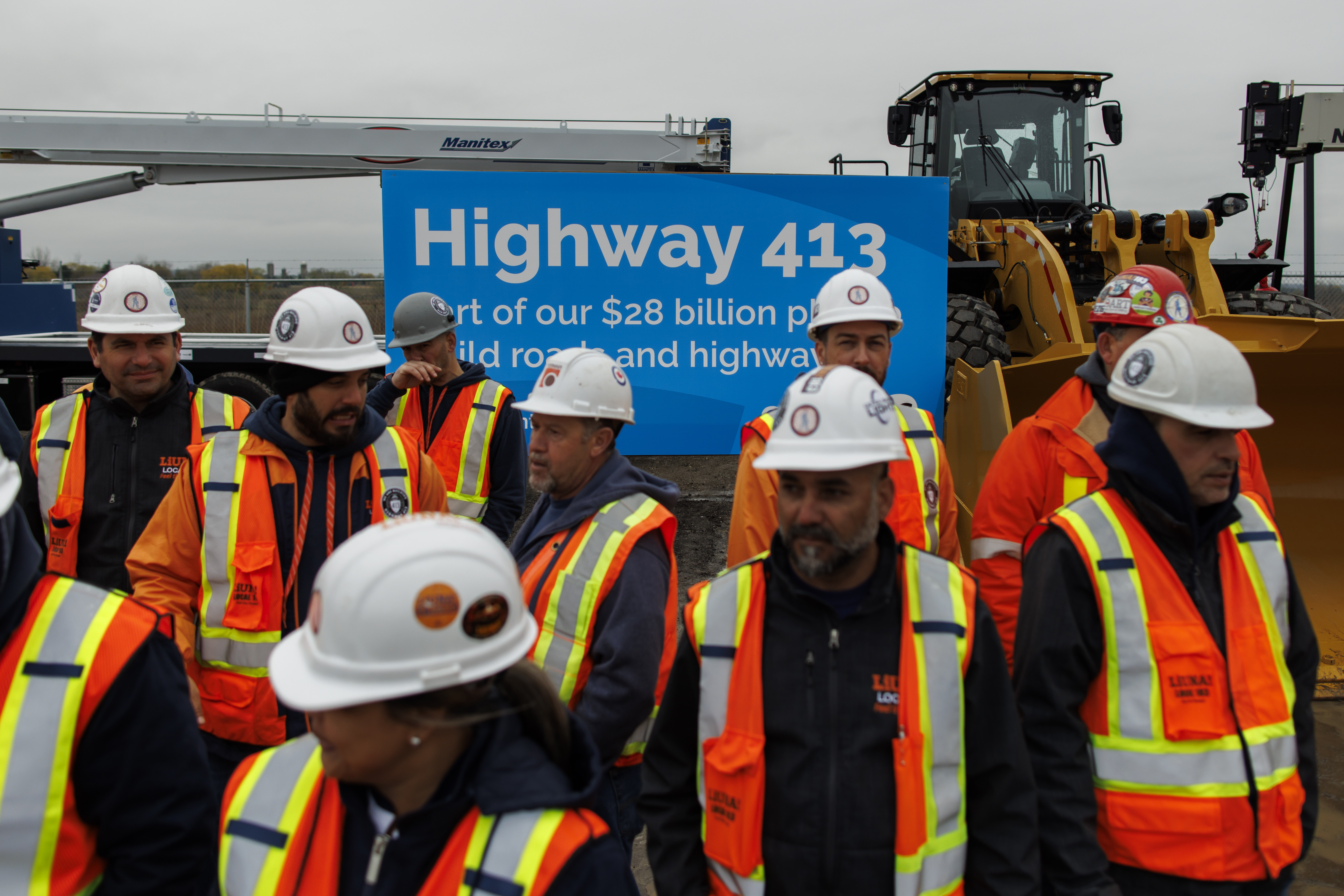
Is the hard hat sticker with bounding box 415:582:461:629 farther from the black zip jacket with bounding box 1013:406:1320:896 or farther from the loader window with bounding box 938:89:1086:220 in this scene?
the loader window with bounding box 938:89:1086:220

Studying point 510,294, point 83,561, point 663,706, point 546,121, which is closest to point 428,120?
point 546,121

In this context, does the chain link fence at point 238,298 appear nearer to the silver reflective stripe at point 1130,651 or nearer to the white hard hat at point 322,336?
the white hard hat at point 322,336

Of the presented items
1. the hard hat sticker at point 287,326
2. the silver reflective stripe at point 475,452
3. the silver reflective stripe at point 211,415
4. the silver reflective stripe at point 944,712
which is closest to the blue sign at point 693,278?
the silver reflective stripe at point 475,452

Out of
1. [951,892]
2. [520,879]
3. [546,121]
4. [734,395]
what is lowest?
[951,892]

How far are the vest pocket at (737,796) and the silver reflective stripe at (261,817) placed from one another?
2.51ft

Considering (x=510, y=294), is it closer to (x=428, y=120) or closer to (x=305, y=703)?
(x=305, y=703)

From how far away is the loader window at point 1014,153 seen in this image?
8.84 m

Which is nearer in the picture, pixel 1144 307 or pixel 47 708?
pixel 47 708

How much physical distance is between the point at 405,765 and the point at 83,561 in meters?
2.37

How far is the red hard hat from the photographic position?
311 cm

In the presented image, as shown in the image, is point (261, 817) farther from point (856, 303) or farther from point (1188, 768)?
point (856, 303)

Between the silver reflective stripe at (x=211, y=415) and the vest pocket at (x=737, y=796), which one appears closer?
the vest pocket at (x=737, y=796)

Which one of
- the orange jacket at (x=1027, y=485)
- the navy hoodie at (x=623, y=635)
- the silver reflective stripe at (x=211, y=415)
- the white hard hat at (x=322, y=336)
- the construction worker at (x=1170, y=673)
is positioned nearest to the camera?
the construction worker at (x=1170, y=673)

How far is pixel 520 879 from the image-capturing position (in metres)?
1.31
